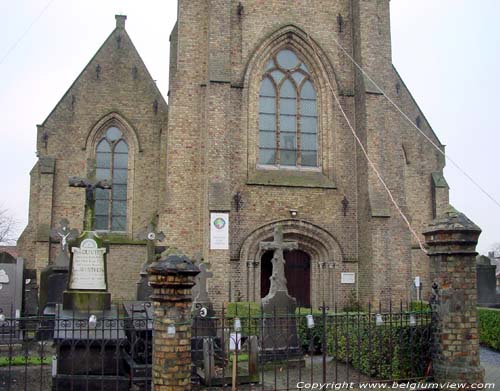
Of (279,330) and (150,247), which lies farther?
(150,247)

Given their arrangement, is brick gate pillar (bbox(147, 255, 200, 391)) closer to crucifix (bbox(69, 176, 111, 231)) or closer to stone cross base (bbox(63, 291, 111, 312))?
stone cross base (bbox(63, 291, 111, 312))

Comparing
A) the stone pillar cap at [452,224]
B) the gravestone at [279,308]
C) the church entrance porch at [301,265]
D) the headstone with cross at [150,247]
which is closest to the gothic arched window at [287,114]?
the church entrance porch at [301,265]

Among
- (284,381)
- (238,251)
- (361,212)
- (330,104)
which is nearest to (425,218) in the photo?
(361,212)

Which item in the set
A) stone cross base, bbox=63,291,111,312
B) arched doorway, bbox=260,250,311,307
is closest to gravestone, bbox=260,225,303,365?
stone cross base, bbox=63,291,111,312

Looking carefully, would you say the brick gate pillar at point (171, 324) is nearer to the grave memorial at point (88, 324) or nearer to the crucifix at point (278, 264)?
the grave memorial at point (88, 324)

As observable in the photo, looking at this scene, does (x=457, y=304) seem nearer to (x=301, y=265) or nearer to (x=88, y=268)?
(x=88, y=268)

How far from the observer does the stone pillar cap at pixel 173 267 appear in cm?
659

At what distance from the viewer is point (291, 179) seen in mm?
19000

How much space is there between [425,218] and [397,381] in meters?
14.0

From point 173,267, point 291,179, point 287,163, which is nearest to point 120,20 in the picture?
point 287,163

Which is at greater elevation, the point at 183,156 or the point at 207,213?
the point at 183,156

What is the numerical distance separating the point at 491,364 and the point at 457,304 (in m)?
4.89

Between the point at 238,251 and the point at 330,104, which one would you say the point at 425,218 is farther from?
the point at 238,251

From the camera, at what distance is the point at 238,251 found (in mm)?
18125
